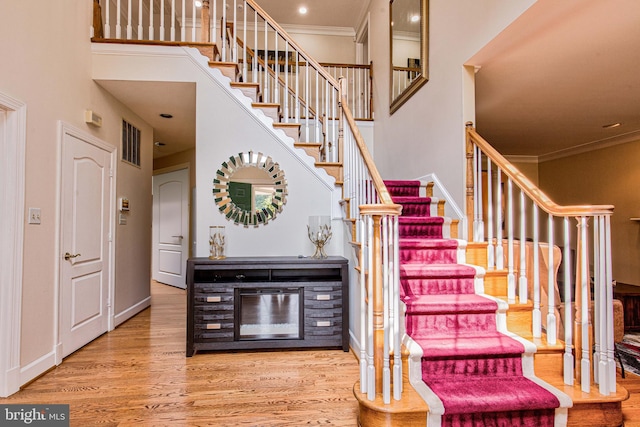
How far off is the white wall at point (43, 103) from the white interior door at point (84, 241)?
0.15 m

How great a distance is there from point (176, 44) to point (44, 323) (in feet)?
9.27

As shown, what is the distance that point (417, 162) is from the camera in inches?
159

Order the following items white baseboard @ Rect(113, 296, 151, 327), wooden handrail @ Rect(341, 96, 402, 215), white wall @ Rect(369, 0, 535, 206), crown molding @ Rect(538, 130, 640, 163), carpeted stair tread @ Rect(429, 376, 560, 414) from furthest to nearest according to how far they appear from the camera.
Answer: crown molding @ Rect(538, 130, 640, 163)
white baseboard @ Rect(113, 296, 151, 327)
white wall @ Rect(369, 0, 535, 206)
wooden handrail @ Rect(341, 96, 402, 215)
carpeted stair tread @ Rect(429, 376, 560, 414)

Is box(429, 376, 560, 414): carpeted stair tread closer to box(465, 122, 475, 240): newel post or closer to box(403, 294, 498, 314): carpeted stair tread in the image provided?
box(403, 294, 498, 314): carpeted stair tread

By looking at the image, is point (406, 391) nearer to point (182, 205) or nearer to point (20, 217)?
point (20, 217)

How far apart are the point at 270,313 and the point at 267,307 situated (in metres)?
0.06

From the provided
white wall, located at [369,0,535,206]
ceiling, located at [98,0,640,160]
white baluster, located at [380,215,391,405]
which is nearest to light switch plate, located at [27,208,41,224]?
ceiling, located at [98,0,640,160]

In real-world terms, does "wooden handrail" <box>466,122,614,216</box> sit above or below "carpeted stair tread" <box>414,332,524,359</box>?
above

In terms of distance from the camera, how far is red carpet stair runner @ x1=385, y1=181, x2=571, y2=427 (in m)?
1.88

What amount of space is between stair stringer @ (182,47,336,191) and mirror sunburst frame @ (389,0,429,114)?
1531mm

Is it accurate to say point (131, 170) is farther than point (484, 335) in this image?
Yes

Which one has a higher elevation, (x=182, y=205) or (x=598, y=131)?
(x=598, y=131)

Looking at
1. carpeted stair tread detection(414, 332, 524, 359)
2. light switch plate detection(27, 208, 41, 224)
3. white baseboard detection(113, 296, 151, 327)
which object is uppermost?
light switch plate detection(27, 208, 41, 224)

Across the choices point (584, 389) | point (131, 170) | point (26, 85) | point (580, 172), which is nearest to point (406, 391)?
point (584, 389)
